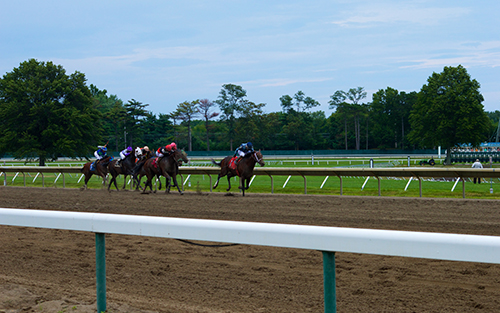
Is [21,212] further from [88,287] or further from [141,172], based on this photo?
[141,172]

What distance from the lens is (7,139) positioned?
3114cm

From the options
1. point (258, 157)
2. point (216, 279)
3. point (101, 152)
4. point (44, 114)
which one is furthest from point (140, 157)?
point (44, 114)

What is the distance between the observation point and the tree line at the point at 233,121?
3269 cm

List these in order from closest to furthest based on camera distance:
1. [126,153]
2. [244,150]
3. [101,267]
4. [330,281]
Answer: [330,281] → [101,267] → [244,150] → [126,153]

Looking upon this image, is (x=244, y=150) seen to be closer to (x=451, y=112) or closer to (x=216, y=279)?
(x=216, y=279)

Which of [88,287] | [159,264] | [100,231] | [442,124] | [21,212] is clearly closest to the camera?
[100,231]

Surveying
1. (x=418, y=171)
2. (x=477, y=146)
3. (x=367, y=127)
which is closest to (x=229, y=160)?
(x=418, y=171)

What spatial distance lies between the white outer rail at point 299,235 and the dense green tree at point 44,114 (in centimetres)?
3040

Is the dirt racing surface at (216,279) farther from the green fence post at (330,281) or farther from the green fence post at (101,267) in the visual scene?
the green fence post at (330,281)

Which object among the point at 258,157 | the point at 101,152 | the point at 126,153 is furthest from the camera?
the point at 101,152

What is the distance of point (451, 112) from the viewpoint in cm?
4819

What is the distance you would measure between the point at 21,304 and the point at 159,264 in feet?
5.07

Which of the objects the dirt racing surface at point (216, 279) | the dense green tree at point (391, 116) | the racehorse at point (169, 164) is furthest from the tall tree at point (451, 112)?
the dirt racing surface at point (216, 279)

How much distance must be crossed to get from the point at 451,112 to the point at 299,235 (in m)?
49.6
